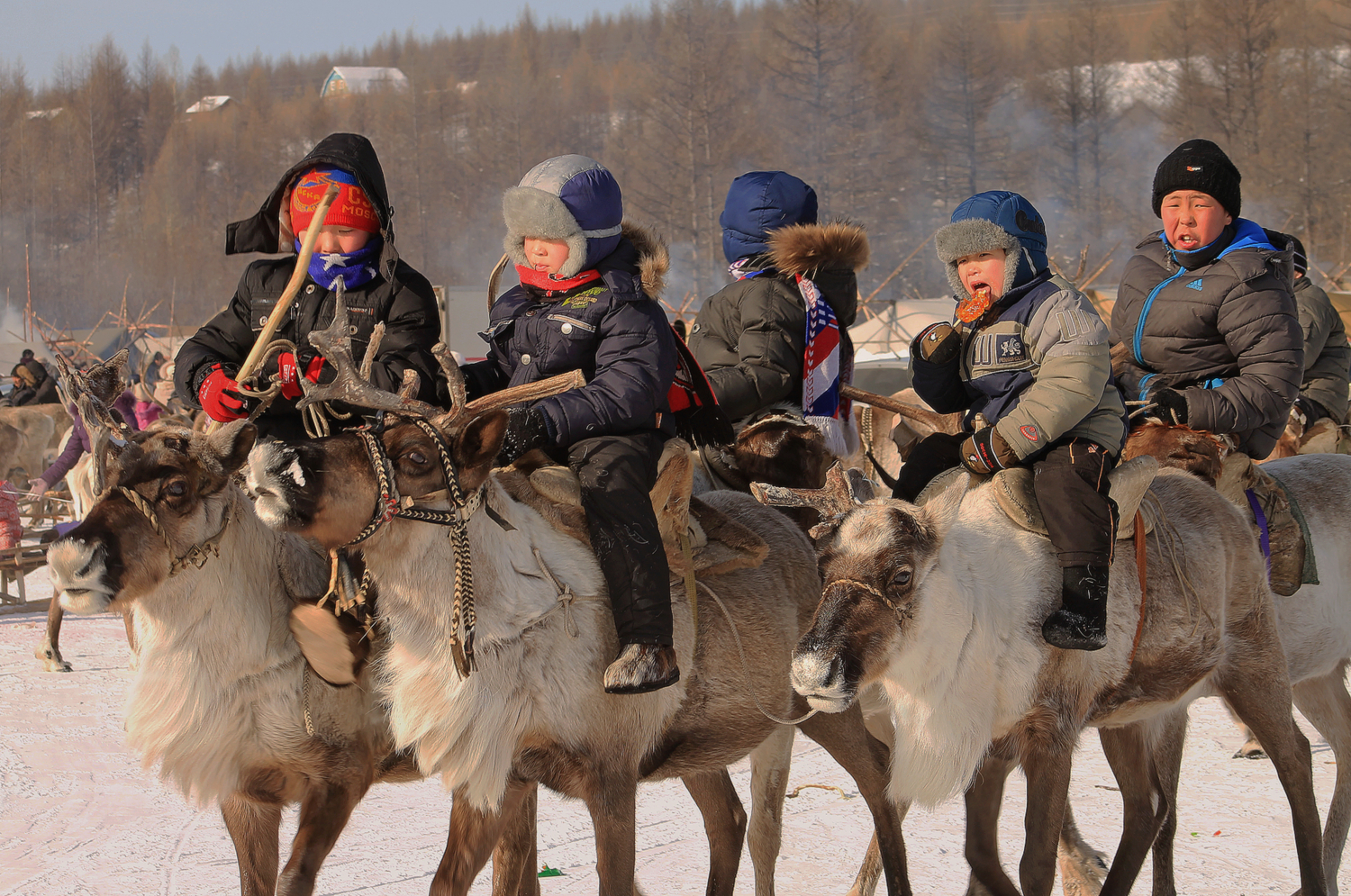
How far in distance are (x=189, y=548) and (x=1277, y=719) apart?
12.0ft

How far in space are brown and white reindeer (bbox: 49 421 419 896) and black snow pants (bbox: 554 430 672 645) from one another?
2.99ft

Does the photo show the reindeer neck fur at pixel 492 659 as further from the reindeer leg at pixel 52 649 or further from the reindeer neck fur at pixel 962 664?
the reindeer leg at pixel 52 649

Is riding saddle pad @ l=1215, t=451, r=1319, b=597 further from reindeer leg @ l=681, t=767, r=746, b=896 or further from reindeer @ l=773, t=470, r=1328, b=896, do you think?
reindeer leg @ l=681, t=767, r=746, b=896

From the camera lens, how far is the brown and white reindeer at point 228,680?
3.44 meters

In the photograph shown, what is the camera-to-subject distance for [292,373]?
12.9ft

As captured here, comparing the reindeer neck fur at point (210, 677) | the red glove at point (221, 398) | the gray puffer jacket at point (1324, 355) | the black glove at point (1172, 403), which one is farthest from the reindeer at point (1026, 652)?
the gray puffer jacket at point (1324, 355)

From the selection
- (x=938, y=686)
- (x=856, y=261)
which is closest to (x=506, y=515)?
(x=938, y=686)

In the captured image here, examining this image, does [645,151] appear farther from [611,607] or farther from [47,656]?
[611,607]

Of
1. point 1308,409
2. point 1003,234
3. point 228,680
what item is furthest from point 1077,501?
point 1308,409

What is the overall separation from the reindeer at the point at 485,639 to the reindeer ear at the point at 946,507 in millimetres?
777

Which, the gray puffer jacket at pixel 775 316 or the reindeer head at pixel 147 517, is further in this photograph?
the gray puffer jacket at pixel 775 316

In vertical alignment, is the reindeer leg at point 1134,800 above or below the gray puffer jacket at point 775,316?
below

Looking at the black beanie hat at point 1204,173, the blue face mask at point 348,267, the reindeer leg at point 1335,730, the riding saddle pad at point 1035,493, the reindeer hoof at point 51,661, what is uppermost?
the black beanie hat at point 1204,173

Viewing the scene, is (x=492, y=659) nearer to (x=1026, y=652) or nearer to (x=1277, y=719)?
→ (x=1026, y=652)
